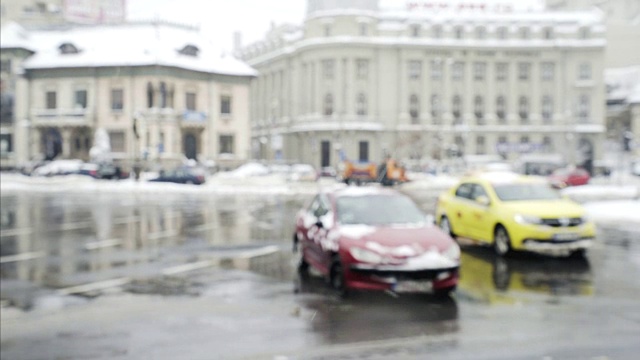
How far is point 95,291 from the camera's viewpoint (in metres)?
10.1

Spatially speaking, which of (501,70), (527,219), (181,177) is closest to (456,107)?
(501,70)

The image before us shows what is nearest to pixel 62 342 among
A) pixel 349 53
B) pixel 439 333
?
pixel 439 333

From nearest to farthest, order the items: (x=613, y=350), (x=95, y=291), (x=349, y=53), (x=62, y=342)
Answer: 1. (x=613, y=350)
2. (x=62, y=342)
3. (x=95, y=291)
4. (x=349, y=53)

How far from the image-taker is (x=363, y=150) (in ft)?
247

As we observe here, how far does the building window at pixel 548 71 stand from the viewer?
7881cm

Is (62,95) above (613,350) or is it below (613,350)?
above

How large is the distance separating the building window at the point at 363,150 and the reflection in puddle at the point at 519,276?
61.3 metres

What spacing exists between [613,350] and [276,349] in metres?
3.52

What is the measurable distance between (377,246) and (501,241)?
4.86m

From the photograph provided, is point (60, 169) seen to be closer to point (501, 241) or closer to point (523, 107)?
point (501, 241)

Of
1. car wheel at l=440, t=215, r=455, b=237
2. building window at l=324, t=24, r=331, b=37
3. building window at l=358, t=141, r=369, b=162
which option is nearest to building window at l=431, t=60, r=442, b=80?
building window at l=358, t=141, r=369, b=162

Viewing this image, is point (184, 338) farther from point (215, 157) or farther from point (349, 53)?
point (349, 53)

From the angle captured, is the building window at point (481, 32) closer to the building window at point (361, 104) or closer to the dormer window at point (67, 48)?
the building window at point (361, 104)

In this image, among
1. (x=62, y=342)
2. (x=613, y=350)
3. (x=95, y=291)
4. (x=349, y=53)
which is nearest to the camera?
(x=613, y=350)
